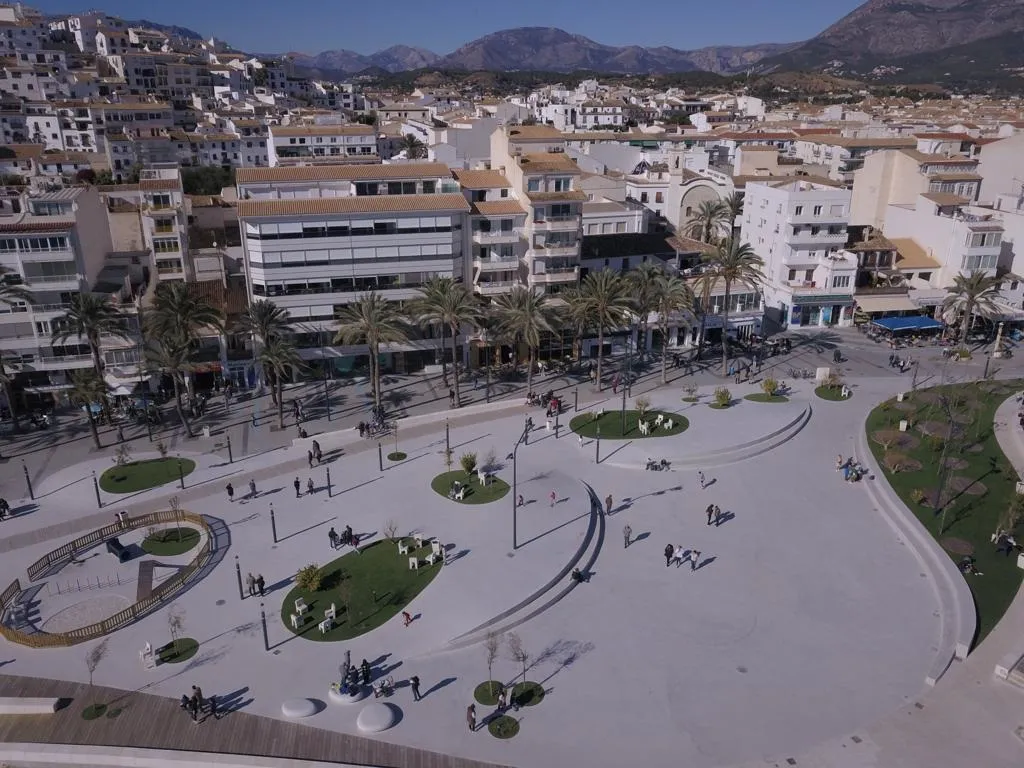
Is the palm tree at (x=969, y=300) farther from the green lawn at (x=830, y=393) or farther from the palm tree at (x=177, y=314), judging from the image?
the palm tree at (x=177, y=314)

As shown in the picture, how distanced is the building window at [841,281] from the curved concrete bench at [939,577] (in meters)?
28.8

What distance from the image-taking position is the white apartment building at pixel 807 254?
68250 mm

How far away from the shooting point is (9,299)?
49969 millimetres

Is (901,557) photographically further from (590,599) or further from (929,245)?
(929,245)

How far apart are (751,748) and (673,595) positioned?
872 cm

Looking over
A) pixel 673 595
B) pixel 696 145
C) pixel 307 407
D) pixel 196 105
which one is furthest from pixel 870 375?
pixel 196 105

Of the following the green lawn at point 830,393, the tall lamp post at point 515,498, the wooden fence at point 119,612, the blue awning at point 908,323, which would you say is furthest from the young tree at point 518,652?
the blue awning at point 908,323

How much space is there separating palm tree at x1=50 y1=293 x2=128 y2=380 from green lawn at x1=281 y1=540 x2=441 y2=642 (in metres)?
24.6

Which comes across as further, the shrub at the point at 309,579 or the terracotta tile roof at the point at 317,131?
the terracotta tile roof at the point at 317,131

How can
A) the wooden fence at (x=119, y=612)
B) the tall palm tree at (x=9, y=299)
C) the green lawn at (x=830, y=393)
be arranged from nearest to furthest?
1. the wooden fence at (x=119, y=612)
2. the tall palm tree at (x=9, y=299)
3. the green lawn at (x=830, y=393)

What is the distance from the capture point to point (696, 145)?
361 feet

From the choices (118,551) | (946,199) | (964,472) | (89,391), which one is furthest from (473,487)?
(946,199)

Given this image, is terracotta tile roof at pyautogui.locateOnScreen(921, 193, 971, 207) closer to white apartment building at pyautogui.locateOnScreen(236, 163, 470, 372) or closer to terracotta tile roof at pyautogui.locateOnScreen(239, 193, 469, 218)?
white apartment building at pyautogui.locateOnScreen(236, 163, 470, 372)

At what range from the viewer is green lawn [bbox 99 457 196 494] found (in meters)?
Result: 43.3
